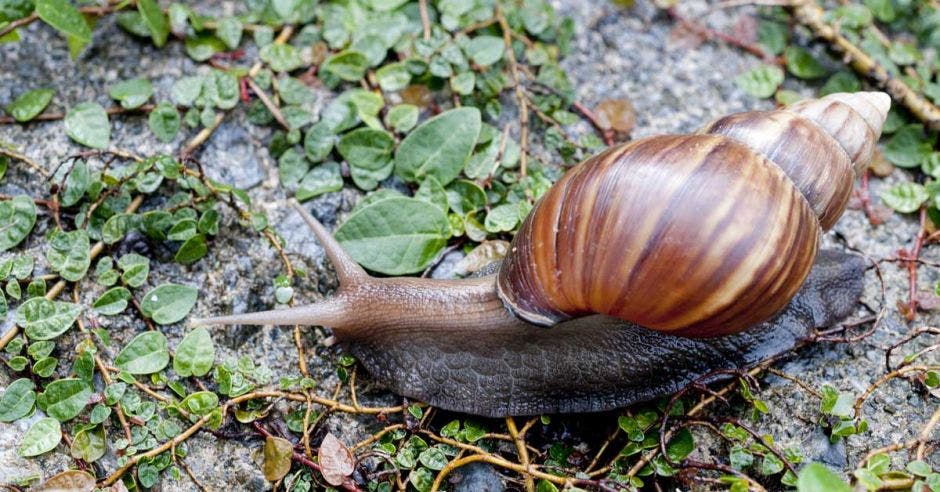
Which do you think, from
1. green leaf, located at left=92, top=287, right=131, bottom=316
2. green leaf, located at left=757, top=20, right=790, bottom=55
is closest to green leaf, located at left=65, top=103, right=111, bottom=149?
green leaf, located at left=92, top=287, right=131, bottom=316

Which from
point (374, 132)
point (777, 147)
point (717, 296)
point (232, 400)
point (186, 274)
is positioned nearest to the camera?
point (717, 296)

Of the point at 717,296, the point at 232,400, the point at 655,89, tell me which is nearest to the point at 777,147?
the point at 717,296

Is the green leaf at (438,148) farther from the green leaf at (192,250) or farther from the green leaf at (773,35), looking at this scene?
the green leaf at (773,35)

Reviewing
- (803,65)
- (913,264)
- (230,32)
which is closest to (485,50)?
(230,32)

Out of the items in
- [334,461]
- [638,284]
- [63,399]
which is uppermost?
[638,284]

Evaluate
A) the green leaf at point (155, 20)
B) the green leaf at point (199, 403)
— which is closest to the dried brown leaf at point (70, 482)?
the green leaf at point (199, 403)

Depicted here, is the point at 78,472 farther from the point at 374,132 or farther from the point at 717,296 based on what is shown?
the point at 717,296

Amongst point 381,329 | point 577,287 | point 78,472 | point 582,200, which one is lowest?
point 78,472

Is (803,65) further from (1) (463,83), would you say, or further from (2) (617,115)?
(1) (463,83)
